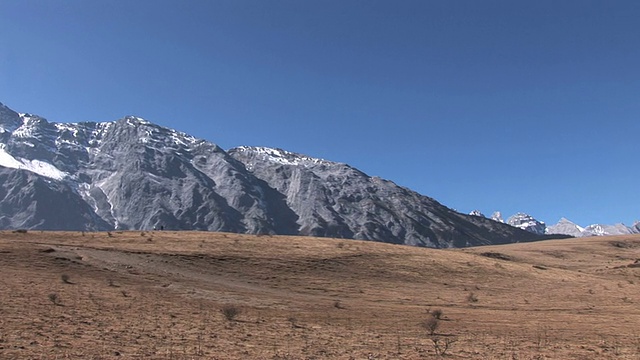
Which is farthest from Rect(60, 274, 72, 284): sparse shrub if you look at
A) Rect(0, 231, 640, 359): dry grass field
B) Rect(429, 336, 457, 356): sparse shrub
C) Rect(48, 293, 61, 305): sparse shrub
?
Rect(429, 336, 457, 356): sparse shrub

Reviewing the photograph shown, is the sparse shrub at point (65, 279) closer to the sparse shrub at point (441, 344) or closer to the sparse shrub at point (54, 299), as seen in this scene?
the sparse shrub at point (54, 299)

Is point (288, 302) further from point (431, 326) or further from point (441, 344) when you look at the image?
point (441, 344)

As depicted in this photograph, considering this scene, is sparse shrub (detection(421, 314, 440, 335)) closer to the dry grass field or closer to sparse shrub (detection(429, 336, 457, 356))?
the dry grass field

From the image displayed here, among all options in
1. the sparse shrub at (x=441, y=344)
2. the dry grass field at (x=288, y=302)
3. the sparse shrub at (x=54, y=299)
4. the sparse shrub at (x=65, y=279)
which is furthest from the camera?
the sparse shrub at (x=65, y=279)

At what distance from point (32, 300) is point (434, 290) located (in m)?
29.6

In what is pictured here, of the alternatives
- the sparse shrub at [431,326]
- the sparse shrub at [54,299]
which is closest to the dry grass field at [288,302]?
the sparse shrub at [431,326]

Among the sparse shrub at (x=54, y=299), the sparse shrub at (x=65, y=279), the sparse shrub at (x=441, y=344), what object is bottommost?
the sparse shrub at (x=54, y=299)

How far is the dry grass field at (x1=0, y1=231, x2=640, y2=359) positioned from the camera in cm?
1916

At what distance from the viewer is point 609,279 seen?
173 ft

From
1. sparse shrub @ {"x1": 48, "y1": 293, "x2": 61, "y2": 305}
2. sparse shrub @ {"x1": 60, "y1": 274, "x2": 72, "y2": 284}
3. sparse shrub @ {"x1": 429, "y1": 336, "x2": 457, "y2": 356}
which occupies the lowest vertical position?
sparse shrub @ {"x1": 48, "y1": 293, "x2": 61, "y2": 305}

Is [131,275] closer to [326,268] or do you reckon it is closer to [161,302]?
[161,302]

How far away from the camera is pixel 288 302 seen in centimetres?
3225

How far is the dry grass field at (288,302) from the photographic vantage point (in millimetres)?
19156

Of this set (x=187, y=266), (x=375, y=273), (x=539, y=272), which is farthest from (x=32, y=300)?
(x=539, y=272)
